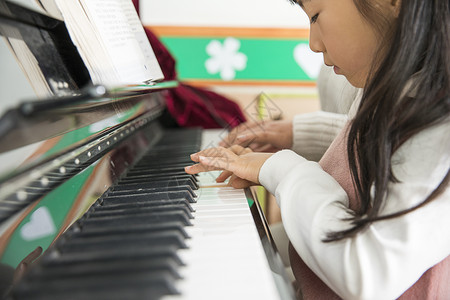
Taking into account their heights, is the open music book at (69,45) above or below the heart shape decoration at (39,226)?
above

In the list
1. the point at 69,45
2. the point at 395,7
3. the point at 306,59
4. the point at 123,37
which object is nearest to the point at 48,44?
the point at 69,45

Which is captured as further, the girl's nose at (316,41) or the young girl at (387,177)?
the girl's nose at (316,41)

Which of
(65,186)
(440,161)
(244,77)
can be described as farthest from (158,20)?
(440,161)

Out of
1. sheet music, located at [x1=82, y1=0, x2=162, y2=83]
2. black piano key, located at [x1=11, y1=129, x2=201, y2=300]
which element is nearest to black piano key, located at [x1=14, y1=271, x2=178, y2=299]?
black piano key, located at [x1=11, y1=129, x2=201, y2=300]

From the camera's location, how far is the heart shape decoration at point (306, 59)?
7.80 feet

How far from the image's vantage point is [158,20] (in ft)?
7.58

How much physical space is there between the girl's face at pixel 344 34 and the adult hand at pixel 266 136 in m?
0.52

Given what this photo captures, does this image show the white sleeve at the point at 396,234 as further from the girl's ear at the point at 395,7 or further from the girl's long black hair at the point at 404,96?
the girl's ear at the point at 395,7

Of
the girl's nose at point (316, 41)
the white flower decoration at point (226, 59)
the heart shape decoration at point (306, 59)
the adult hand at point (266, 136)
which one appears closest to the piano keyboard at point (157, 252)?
the girl's nose at point (316, 41)

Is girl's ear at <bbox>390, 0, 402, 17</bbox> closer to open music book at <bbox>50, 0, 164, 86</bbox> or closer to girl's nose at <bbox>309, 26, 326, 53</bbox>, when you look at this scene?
girl's nose at <bbox>309, 26, 326, 53</bbox>

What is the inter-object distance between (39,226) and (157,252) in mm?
242

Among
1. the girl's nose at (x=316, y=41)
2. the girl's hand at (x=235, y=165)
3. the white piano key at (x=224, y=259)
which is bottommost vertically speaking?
the girl's hand at (x=235, y=165)

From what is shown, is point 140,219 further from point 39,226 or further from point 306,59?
point 306,59

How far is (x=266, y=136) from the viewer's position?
1292 millimetres
